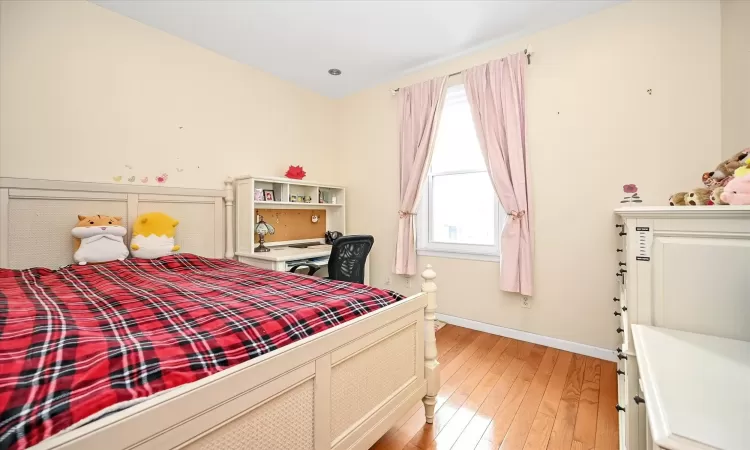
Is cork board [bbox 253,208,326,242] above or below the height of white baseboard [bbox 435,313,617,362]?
above

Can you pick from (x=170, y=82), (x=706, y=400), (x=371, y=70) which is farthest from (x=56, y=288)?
(x=371, y=70)

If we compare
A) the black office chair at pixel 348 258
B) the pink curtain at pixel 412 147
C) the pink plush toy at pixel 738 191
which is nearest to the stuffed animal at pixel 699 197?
the pink plush toy at pixel 738 191

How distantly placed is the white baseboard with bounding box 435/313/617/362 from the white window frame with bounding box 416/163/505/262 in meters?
0.62

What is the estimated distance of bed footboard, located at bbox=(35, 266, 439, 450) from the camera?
0.72 m

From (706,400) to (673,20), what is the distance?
2.62 metres

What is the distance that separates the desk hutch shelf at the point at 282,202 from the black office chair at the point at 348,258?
948mm

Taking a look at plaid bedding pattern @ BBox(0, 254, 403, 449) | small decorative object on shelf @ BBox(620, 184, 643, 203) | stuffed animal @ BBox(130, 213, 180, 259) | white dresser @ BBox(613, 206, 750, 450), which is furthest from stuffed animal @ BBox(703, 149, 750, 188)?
stuffed animal @ BBox(130, 213, 180, 259)

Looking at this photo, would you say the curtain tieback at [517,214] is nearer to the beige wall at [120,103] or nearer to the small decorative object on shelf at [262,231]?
the small decorative object on shelf at [262,231]

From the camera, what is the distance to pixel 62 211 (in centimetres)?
220

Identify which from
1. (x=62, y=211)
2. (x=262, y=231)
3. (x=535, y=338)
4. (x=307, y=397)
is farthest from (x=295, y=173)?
(x=535, y=338)

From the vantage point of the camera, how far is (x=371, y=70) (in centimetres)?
334

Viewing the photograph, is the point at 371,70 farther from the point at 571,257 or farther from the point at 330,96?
the point at 571,257

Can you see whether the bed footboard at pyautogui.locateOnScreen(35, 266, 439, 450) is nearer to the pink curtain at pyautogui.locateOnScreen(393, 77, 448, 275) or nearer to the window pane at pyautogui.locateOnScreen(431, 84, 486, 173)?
the pink curtain at pyautogui.locateOnScreen(393, 77, 448, 275)

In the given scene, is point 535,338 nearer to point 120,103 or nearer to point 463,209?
point 463,209
